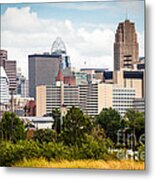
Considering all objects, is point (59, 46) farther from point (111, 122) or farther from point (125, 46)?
point (111, 122)

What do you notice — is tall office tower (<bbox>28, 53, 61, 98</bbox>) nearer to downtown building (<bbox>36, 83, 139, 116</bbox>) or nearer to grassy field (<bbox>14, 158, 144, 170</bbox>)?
downtown building (<bbox>36, 83, 139, 116</bbox>)

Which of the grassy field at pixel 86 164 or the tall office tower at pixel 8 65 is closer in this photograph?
the grassy field at pixel 86 164

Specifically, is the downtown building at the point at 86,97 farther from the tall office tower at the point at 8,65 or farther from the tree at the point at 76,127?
the tall office tower at the point at 8,65

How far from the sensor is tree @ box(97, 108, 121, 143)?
2.71 metres

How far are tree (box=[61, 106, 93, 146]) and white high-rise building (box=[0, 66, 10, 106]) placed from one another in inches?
12.2

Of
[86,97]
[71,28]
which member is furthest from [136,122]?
[71,28]

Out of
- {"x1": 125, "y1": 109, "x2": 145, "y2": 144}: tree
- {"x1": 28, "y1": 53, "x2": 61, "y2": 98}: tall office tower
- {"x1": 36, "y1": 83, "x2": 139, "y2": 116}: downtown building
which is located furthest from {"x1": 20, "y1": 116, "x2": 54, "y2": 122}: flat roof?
{"x1": 125, "y1": 109, "x2": 145, "y2": 144}: tree

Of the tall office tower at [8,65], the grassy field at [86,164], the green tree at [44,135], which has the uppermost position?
the tall office tower at [8,65]

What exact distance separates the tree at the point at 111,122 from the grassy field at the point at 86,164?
0.36 ft

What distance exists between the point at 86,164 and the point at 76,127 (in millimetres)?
175

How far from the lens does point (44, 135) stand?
9.11 feet

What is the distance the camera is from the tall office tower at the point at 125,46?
2686mm

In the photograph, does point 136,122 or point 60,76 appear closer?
point 136,122

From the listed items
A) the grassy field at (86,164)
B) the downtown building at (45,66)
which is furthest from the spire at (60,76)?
the grassy field at (86,164)
